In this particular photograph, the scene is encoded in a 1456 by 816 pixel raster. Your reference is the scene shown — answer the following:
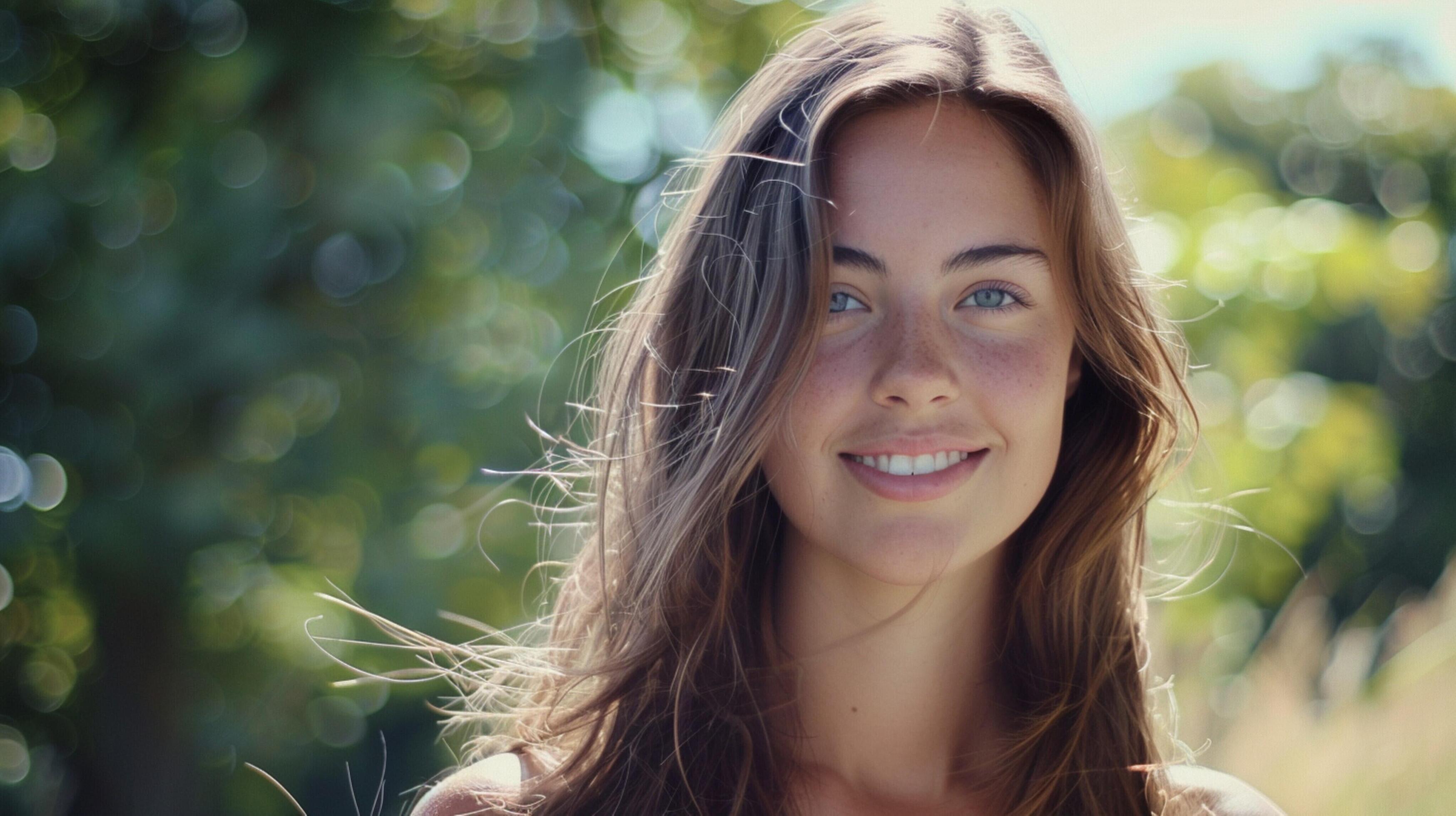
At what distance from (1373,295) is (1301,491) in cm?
153

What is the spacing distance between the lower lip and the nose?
10cm

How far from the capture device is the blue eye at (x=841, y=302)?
5.55ft

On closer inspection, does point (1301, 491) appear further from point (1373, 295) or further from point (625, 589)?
point (625, 589)

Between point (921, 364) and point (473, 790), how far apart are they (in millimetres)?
914

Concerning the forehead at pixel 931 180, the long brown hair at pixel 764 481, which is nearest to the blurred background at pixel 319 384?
the long brown hair at pixel 764 481

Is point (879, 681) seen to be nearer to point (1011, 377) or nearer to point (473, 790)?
point (1011, 377)

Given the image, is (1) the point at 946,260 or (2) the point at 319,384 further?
(2) the point at 319,384

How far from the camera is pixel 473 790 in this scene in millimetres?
1734

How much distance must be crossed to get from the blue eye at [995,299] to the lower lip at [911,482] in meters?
0.24

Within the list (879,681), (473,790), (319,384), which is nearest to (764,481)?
(879,681)

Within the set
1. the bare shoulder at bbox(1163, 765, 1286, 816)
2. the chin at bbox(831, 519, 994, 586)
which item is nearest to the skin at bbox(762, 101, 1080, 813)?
the chin at bbox(831, 519, 994, 586)

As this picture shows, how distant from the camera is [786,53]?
190 centimetres

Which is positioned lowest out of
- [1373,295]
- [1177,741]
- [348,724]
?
[348,724]

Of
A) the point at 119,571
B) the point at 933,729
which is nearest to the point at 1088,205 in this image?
the point at 933,729
